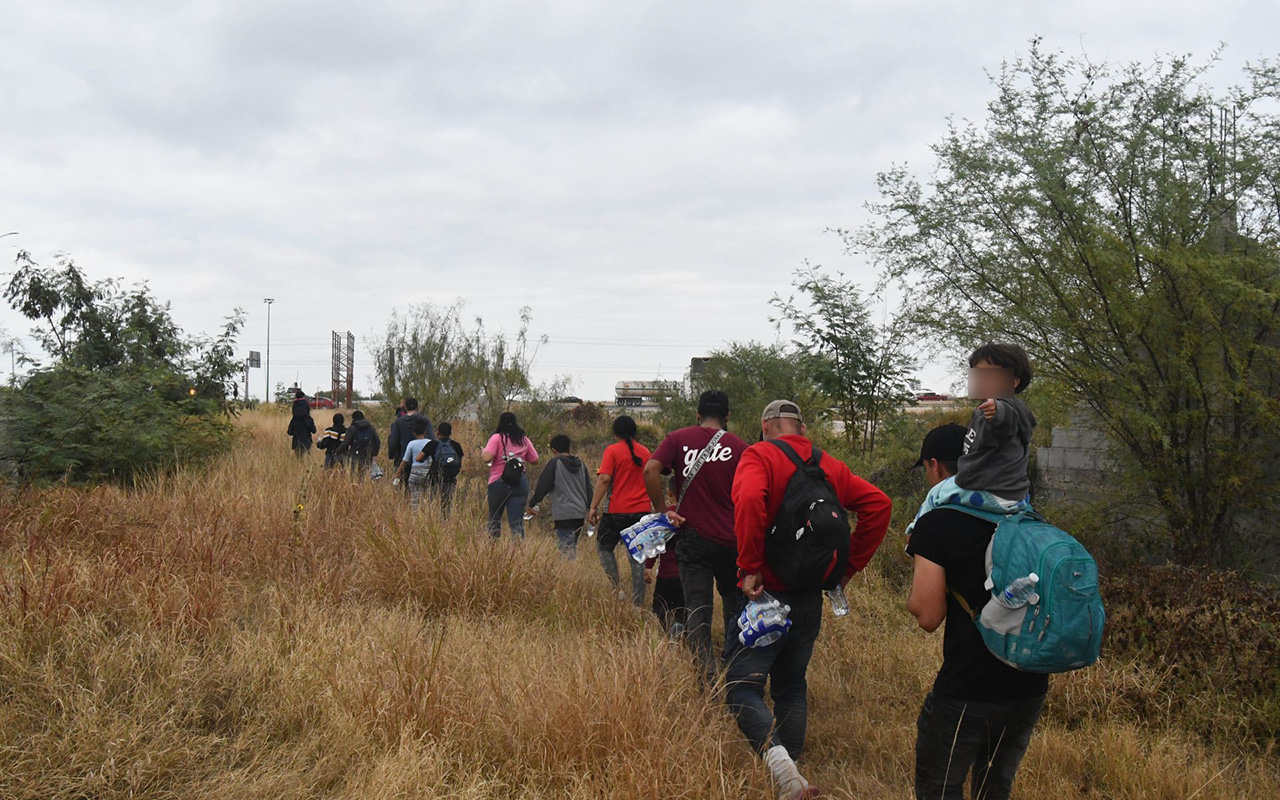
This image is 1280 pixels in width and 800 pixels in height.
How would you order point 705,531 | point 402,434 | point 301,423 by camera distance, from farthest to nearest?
point 301,423
point 402,434
point 705,531

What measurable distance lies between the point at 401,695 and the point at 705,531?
1889mm

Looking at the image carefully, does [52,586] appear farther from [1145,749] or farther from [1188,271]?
[1188,271]

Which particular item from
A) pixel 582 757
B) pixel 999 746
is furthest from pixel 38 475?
pixel 999 746

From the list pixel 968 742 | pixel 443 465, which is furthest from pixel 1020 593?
pixel 443 465

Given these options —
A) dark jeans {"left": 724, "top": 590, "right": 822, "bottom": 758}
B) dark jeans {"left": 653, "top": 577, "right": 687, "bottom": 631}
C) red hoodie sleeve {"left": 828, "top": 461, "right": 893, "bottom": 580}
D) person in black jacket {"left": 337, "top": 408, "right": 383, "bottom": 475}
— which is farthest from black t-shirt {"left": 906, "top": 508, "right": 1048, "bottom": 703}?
person in black jacket {"left": 337, "top": 408, "right": 383, "bottom": 475}

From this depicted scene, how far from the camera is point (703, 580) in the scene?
5492mm

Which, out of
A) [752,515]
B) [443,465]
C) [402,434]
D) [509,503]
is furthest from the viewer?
[402,434]

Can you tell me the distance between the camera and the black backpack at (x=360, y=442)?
41.6 feet

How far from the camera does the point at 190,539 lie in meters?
6.89

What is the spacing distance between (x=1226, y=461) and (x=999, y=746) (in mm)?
5690

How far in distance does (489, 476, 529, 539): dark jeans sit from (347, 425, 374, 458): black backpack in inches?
132

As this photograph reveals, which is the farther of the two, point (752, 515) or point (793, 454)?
point (793, 454)

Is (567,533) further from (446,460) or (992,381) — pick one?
(992,381)

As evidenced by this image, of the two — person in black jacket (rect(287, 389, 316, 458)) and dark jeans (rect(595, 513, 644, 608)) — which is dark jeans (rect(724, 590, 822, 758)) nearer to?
dark jeans (rect(595, 513, 644, 608))
